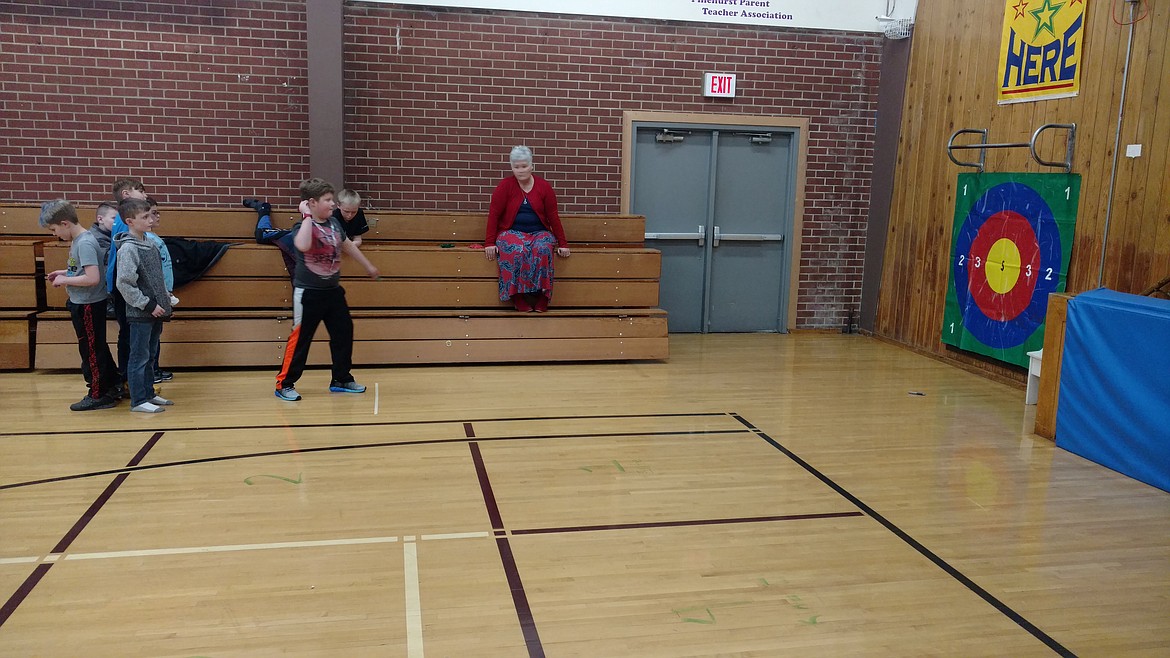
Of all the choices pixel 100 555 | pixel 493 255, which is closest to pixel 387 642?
pixel 100 555

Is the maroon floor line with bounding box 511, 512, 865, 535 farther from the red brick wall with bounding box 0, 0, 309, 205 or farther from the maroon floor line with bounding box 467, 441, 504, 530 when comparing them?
the red brick wall with bounding box 0, 0, 309, 205

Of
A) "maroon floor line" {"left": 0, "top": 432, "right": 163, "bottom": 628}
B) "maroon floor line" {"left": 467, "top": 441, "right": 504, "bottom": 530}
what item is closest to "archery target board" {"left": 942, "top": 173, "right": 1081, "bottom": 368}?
"maroon floor line" {"left": 467, "top": 441, "right": 504, "bottom": 530}

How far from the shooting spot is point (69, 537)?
134 inches

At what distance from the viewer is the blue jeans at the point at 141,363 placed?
5.12 metres

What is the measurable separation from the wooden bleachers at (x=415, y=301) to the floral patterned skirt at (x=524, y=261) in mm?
181

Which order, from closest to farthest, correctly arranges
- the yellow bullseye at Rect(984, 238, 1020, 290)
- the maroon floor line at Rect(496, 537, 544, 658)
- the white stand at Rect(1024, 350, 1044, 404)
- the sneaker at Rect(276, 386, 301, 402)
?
1. the maroon floor line at Rect(496, 537, 544, 658)
2. the sneaker at Rect(276, 386, 301, 402)
3. the white stand at Rect(1024, 350, 1044, 404)
4. the yellow bullseye at Rect(984, 238, 1020, 290)

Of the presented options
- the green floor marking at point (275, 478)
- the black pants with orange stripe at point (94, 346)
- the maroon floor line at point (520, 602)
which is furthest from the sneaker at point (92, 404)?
the maroon floor line at point (520, 602)

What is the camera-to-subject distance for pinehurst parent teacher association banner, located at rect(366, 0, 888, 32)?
25.3 feet

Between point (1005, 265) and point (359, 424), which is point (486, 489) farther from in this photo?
point (1005, 265)

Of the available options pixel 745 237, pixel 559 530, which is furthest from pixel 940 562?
pixel 745 237

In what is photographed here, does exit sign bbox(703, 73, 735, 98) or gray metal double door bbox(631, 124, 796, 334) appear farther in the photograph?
gray metal double door bbox(631, 124, 796, 334)

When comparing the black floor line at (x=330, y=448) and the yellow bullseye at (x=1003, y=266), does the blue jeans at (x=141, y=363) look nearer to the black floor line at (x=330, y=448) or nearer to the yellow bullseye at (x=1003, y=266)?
the black floor line at (x=330, y=448)

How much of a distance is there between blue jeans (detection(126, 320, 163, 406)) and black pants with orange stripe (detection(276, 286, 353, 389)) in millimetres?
755

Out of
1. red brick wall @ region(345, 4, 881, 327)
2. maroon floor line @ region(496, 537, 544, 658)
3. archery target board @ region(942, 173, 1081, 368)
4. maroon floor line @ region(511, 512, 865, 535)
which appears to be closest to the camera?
maroon floor line @ region(496, 537, 544, 658)
